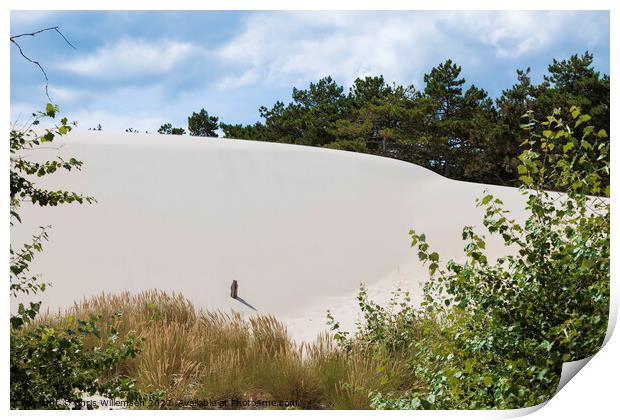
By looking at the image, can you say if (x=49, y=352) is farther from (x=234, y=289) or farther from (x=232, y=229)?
(x=232, y=229)

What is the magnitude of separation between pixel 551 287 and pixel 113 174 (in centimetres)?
303

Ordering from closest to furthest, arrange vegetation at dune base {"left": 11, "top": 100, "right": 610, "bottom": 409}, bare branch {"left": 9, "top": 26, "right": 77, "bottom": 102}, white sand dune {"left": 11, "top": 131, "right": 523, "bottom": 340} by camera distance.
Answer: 1. vegetation at dune base {"left": 11, "top": 100, "right": 610, "bottom": 409}
2. bare branch {"left": 9, "top": 26, "right": 77, "bottom": 102}
3. white sand dune {"left": 11, "top": 131, "right": 523, "bottom": 340}

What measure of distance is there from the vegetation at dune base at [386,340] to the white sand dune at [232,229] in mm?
146

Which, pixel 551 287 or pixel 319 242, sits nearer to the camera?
pixel 551 287

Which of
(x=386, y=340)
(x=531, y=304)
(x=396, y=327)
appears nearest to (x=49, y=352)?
(x=386, y=340)

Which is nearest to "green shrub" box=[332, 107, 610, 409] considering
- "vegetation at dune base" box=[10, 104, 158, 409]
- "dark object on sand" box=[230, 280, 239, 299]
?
"dark object on sand" box=[230, 280, 239, 299]

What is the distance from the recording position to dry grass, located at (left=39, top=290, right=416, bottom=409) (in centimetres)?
367

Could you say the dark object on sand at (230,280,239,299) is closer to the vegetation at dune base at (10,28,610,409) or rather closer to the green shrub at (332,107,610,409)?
the vegetation at dune base at (10,28,610,409)

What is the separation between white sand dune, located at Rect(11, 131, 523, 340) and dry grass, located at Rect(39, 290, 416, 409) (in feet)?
0.33

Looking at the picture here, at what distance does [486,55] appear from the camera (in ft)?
13.1

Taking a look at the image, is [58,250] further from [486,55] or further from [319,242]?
[486,55]

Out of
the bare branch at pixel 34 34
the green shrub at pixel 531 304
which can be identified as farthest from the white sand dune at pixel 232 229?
the green shrub at pixel 531 304
